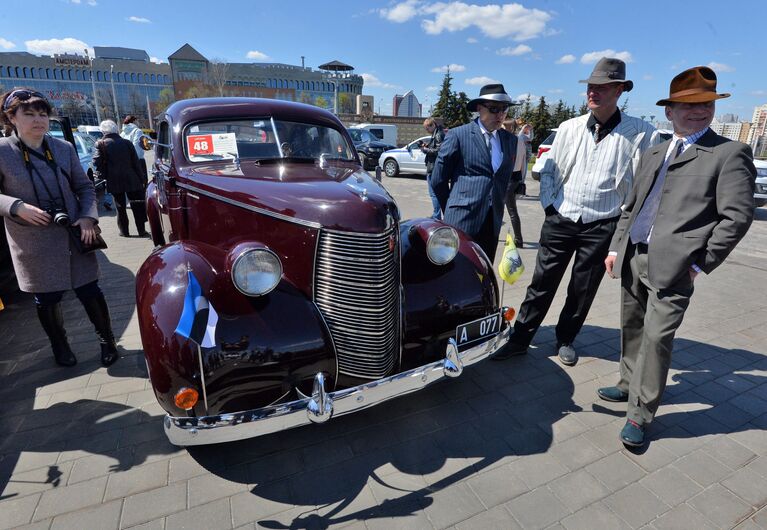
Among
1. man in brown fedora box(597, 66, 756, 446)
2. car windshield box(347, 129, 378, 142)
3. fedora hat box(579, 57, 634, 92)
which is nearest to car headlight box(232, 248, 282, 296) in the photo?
man in brown fedora box(597, 66, 756, 446)

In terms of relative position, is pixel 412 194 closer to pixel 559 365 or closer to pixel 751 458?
pixel 559 365

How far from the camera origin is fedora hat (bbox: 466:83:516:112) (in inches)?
134

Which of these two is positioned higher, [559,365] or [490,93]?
[490,93]

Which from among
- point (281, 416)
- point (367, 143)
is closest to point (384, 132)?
point (367, 143)

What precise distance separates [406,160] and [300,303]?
14820mm

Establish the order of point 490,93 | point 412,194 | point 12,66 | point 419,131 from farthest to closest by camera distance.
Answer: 1. point 12,66
2. point 419,131
3. point 412,194
4. point 490,93

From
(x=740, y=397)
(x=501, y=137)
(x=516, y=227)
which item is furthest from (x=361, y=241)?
(x=516, y=227)

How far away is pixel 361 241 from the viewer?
7.50 ft

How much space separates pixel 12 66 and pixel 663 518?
10349 cm

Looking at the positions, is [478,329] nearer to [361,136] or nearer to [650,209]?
[650,209]

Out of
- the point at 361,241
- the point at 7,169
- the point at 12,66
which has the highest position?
the point at 12,66

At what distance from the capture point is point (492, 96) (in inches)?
135

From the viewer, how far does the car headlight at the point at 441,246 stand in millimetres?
2742

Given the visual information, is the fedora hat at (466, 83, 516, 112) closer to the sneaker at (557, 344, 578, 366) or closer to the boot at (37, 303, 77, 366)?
the sneaker at (557, 344, 578, 366)
